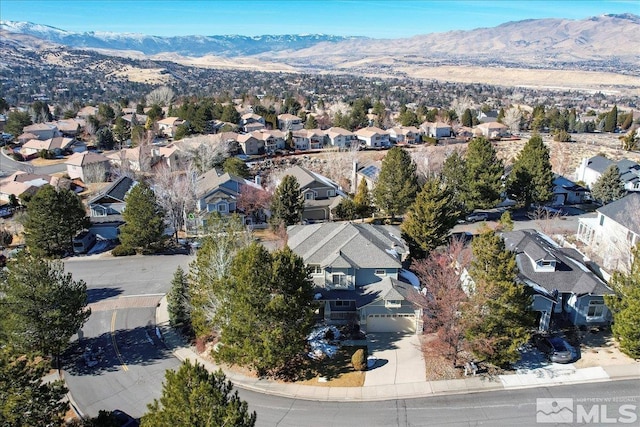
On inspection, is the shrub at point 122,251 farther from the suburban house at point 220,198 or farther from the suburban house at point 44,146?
the suburban house at point 44,146

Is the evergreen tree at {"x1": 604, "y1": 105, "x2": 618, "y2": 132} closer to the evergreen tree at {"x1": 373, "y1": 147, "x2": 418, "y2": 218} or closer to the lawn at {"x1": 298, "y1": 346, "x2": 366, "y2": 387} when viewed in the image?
the evergreen tree at {"x1": 373, "y1": 147, "x2": 418, "y2": 218}

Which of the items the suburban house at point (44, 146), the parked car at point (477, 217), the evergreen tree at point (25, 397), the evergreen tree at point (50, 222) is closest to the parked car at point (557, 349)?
the parked car at point (477, 217)

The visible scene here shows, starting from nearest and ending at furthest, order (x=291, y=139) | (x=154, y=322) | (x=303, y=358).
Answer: (x=303, y=358)
(x=154, y=322)
(x=291, y=139)

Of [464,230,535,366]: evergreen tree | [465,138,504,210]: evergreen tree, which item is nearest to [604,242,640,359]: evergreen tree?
[464,230,535,366]: evergreen tree

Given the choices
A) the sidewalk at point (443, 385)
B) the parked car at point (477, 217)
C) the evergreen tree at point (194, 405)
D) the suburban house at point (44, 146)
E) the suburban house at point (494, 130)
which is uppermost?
the suburban house at point (494, 130)

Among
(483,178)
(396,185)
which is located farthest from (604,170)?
(396,185)

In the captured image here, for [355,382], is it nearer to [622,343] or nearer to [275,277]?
[275,277]

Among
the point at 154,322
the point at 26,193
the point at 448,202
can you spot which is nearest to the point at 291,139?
the point at 26,193
